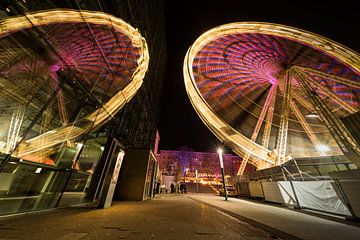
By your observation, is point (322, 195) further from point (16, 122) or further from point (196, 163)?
point (196, 163)

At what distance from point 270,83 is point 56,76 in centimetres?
2085

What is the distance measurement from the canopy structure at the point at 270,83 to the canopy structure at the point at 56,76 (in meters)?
8.32

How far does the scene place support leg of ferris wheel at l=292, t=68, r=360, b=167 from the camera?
297 inches

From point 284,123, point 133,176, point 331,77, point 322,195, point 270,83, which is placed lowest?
point 322,195

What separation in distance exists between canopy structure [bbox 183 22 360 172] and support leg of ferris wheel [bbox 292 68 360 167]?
0.05 metres

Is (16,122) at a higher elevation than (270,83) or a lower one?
lower

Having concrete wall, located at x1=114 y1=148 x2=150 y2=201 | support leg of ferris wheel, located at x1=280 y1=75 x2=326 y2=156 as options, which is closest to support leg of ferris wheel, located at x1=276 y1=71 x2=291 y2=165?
support leg of ferris wheel, located at x1=280 y1=75 x2=326 y2=156

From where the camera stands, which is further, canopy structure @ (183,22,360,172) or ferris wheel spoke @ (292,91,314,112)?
ferris wheel spoke @ (292,91,314,112)

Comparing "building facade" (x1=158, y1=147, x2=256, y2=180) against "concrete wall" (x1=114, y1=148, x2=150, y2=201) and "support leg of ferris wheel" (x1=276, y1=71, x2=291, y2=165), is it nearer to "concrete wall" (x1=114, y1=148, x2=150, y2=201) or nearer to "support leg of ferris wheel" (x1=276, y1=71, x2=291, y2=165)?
"support leg of ferris wheel" (x1=276, y1=71, x2=291, y2=165)

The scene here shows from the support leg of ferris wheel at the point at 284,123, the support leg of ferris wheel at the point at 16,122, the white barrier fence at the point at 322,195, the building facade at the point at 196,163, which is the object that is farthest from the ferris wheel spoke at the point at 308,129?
the building facade at the point at 196,163

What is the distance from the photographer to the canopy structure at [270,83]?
11.5 meters

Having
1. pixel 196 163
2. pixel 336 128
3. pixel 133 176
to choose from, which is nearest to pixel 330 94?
pixel 336 128

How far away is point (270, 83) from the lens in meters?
18.3

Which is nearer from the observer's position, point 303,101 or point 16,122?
point 16,122
